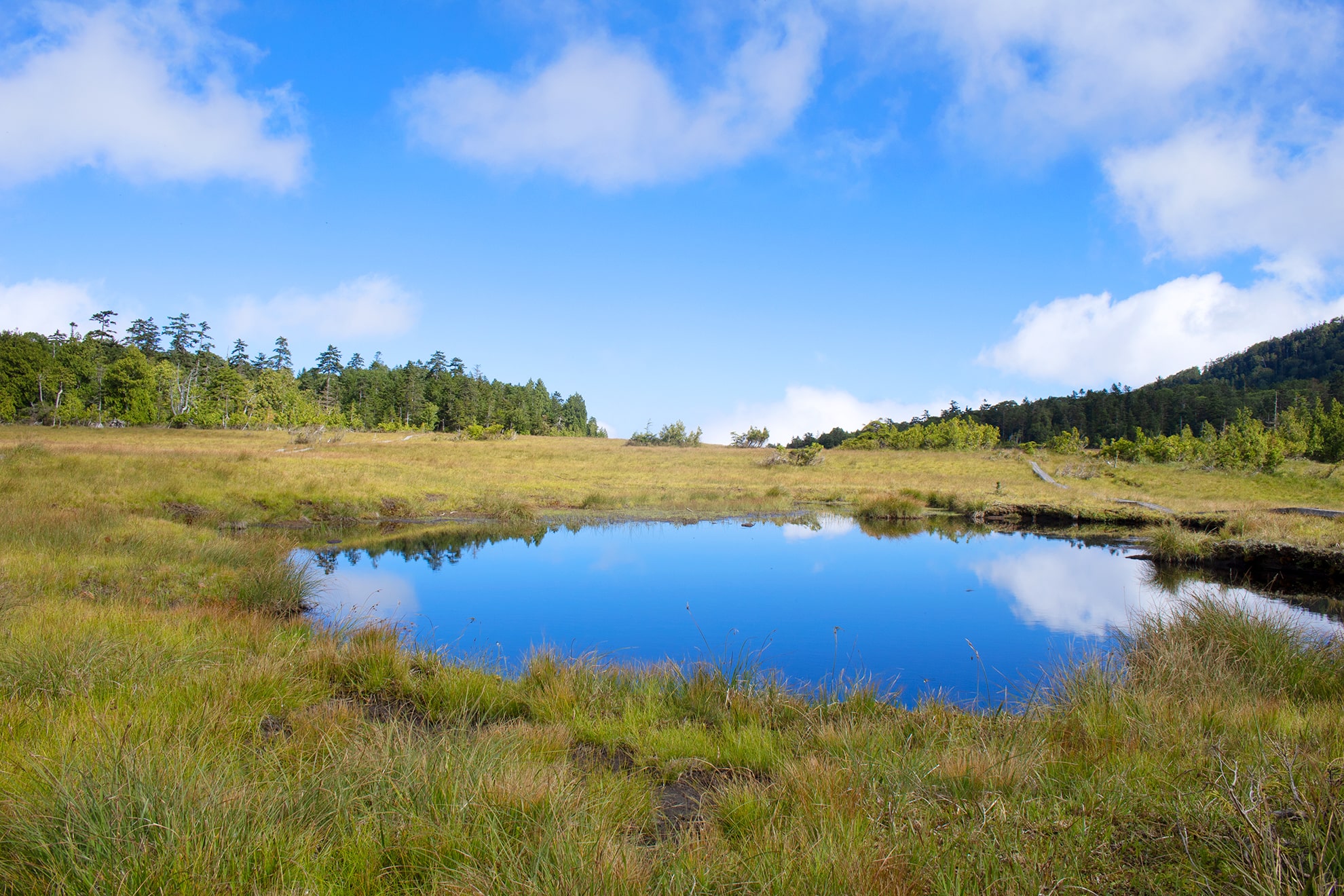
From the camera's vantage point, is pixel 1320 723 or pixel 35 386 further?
pixel 35 386

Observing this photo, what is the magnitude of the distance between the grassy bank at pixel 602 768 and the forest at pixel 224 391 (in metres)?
72.8

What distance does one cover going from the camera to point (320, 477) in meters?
27.1

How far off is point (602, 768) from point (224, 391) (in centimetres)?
9137

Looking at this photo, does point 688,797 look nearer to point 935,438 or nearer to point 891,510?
point 891,510

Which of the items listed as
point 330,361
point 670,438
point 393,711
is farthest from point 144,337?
point 393,711

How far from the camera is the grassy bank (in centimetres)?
276

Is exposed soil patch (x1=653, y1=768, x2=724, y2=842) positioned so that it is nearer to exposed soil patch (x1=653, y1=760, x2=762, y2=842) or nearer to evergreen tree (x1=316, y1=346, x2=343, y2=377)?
exposed soil patch (x1=653, y1=760, x2=762, y2=842)

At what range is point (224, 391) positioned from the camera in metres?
79.2

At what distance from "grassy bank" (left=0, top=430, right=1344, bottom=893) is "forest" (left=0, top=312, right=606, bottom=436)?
239 feet

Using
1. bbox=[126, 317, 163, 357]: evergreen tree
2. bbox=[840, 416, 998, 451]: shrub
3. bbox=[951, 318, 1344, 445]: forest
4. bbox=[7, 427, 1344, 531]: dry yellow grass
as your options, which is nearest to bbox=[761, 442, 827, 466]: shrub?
bbox=[7, 427, 1344, 531]: dry yellow grass

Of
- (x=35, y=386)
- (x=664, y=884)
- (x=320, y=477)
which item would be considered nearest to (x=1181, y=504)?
(x=664, y=884)

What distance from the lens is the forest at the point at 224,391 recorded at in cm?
6975

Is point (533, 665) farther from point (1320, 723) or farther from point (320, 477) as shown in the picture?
point (320, 477)

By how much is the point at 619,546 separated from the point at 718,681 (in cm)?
1353
